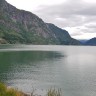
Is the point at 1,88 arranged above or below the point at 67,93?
above

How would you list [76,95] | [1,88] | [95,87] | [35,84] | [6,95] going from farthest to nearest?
[35,84] → [95,87] → [76,95] → [1,88] → [6,95]

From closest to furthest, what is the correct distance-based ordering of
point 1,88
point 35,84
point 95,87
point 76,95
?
point 1,88 → point 76,95 → point 95,87 → point 35,84

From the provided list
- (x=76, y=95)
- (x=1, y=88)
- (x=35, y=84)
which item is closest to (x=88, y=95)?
(x=76, y=95)

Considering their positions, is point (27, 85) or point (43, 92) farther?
point (27, 85)

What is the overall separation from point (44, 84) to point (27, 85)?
6.47 meters

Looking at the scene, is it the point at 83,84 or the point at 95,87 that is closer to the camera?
the point at 95,87

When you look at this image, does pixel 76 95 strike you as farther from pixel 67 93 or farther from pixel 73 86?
pixel 73 86

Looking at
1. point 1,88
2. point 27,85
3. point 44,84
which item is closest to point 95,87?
point 44,84

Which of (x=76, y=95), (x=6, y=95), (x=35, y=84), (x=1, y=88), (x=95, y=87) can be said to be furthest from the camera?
(x=35, y=84)

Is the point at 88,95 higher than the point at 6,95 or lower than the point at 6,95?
lower

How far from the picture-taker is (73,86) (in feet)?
256

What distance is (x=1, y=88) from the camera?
27609mm

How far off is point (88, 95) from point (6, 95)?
44667 mm

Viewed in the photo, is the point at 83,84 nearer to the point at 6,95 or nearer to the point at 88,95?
the point at 88,95
